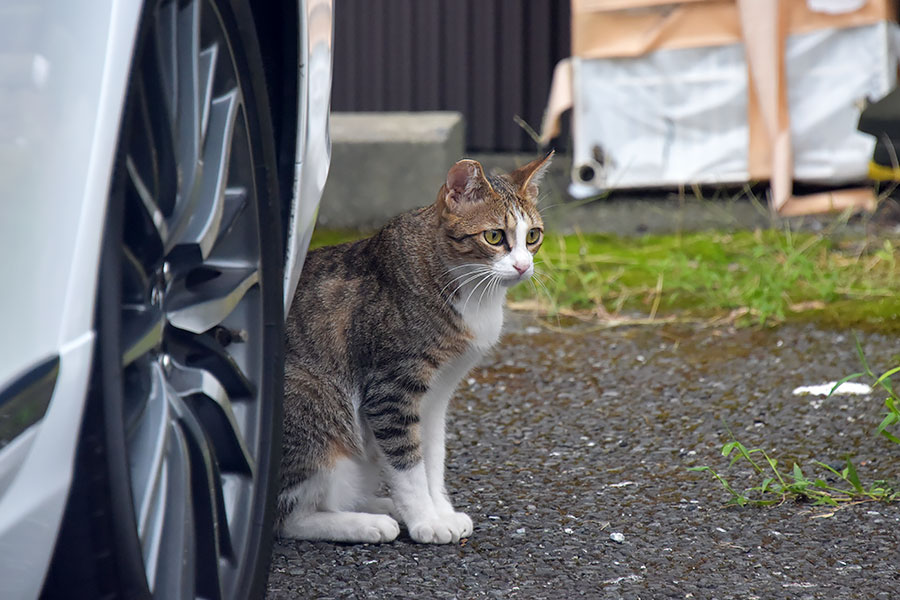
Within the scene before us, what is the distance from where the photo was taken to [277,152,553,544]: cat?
2576mm

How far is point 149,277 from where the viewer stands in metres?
1.62

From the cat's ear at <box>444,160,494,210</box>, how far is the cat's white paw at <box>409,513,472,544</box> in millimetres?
797

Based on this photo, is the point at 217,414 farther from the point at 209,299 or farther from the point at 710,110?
the point at 710,110

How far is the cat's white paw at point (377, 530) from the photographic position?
8.32 feet

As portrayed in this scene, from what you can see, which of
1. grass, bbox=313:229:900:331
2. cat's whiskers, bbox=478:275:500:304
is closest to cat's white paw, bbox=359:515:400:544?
cat's whiskers, bbox=478:275:500:304

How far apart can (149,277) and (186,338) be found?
0.20 m

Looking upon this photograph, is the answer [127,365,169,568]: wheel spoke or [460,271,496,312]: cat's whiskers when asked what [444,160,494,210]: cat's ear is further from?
[127,365,169,568]: wheel spoke

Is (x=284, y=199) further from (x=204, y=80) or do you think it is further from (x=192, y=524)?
(x=192, y=524)

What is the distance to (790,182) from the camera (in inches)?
234

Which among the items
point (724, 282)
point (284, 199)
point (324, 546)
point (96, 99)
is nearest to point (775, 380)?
point (724, 282)

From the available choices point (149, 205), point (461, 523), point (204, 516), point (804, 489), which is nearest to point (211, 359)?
point (204, 516)

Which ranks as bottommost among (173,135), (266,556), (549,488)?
(549,488)

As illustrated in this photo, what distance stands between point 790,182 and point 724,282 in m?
1.51

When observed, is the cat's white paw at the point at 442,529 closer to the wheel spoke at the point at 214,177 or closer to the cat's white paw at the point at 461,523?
the cat's white paw at the point at 461,523
